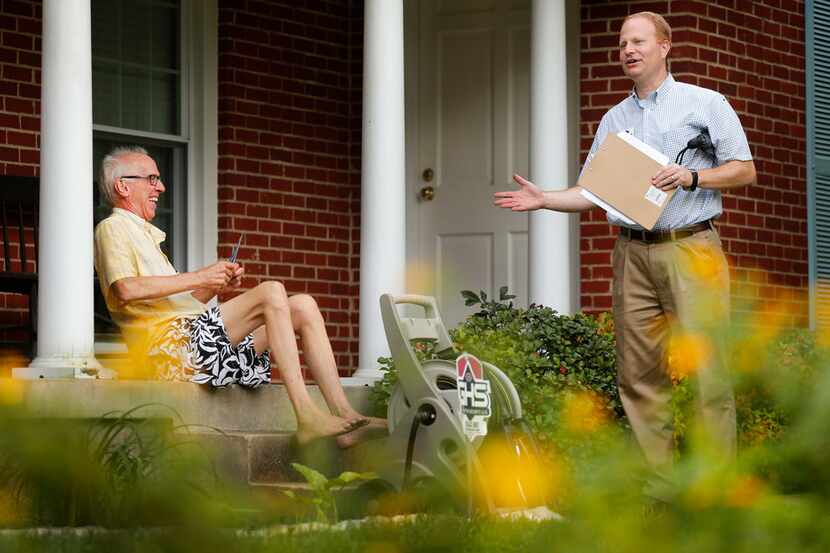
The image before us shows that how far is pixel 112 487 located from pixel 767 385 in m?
1.25

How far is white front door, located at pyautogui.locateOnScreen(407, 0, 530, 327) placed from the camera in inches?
332

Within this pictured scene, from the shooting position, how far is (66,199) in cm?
579

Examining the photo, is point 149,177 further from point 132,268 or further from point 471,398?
point 471,398

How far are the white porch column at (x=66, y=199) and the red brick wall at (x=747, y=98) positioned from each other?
3.20m

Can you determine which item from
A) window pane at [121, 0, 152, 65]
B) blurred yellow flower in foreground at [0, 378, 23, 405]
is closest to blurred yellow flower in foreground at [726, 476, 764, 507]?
blurred yellow flower in foreground at [0, 378, 23, 405]

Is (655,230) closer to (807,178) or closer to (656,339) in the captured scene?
(656,339)

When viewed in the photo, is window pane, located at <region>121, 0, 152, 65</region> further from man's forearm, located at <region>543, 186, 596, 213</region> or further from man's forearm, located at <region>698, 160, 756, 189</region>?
man's forearm, located at <region>698, 160, 756, 189</region>

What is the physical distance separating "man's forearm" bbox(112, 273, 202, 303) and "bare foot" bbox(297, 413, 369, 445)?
644 millimetres

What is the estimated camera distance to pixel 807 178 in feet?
29.0

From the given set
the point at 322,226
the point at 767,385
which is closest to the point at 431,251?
the point at 322,226

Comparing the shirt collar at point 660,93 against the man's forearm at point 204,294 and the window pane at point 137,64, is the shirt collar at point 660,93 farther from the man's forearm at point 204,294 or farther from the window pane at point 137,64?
the window pane at point 137,64

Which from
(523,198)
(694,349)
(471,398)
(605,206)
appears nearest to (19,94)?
(523,198)

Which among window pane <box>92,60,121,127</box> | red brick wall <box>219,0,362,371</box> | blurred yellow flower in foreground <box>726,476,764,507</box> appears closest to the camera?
blurred yellow flower in foreground <box>726,476,764,507</box>

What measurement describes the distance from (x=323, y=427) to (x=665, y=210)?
4.58ft
